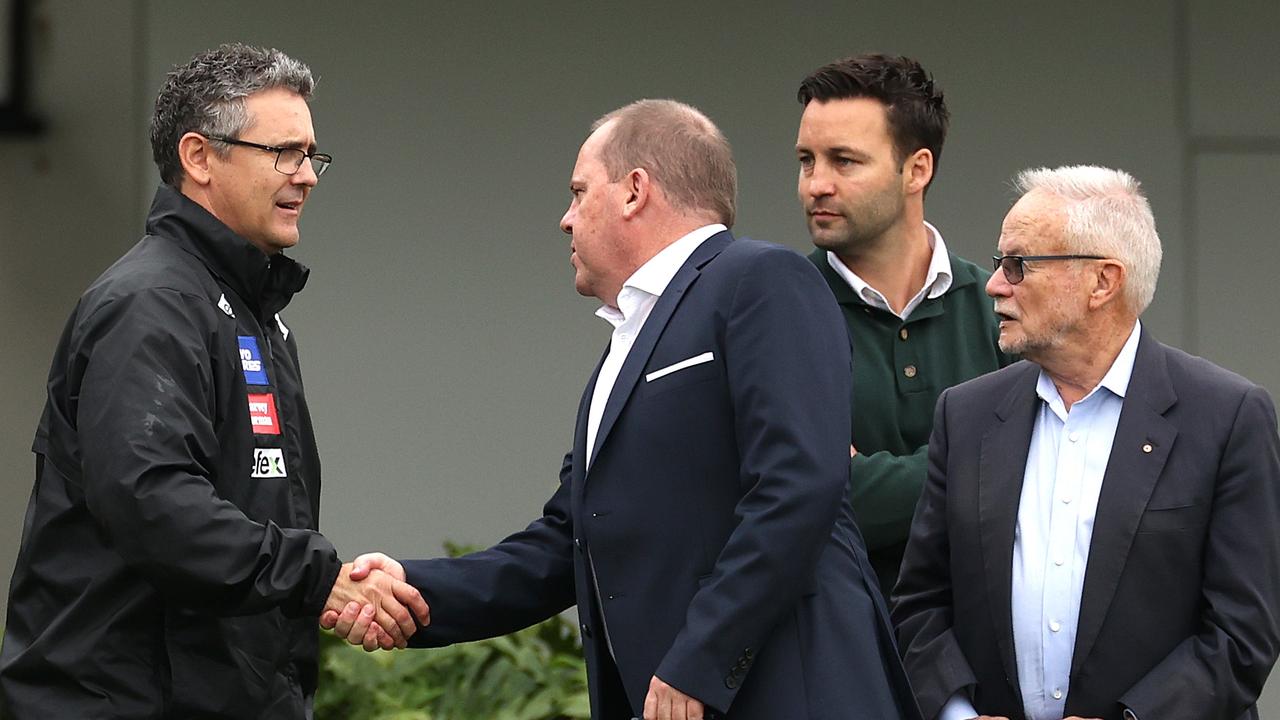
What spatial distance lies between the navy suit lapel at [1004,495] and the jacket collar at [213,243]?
1550mm

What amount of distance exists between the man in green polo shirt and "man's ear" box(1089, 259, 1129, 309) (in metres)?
0.70

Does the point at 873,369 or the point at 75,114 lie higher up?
the point at 75,114

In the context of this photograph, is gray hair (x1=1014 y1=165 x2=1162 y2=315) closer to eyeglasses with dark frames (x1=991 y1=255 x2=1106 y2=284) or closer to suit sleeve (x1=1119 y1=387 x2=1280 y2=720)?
eyeglasses with dark frames (x1=991 y1=255 x2=1106 y2=284)

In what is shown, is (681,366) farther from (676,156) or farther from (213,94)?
(213,94)

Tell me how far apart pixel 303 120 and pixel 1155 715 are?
218cm

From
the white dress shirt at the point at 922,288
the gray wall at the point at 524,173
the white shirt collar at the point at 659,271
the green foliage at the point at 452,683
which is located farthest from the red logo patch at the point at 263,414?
the gray wall at the point at 524,173

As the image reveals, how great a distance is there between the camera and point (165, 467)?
3602mm

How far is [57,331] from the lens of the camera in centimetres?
653

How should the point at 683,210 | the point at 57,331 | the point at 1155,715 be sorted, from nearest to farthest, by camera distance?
the point at 1155,715
the point at 683,210
the point at 57,331

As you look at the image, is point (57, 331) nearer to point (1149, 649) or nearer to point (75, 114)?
point (75, 114)

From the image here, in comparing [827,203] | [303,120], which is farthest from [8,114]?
[827,203]

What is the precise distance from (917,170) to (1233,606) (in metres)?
1.44

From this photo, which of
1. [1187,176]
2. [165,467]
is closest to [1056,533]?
[165,467]

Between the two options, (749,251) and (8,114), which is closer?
(749,251)
